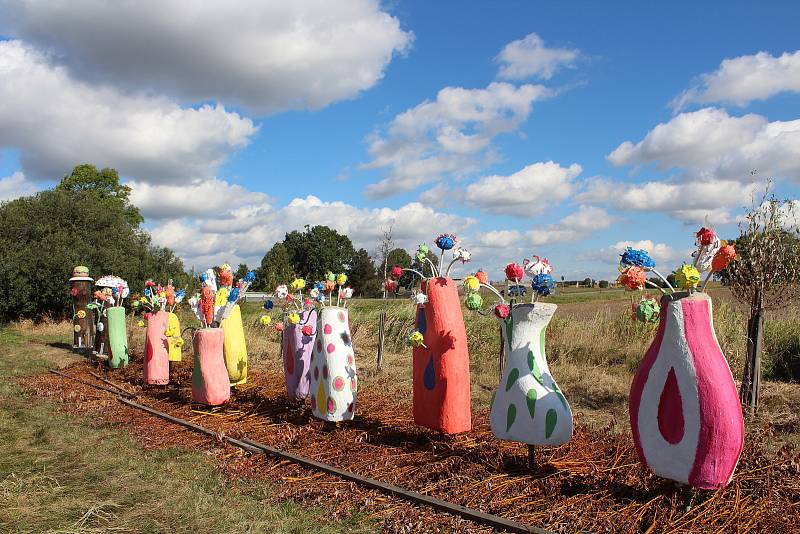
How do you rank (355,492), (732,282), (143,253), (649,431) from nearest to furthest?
(649,431), (355,492), (732,282), (143,253)

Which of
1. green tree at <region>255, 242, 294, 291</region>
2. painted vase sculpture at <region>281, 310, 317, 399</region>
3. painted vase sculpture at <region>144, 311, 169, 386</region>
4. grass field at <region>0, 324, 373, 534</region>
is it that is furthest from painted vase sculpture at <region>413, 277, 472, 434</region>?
green tree at <region>255, 242, 294, 291</region>

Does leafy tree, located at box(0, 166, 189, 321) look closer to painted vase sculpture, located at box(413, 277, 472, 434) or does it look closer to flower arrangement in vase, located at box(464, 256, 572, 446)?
painted vase sculpture, located at box(413, 277, 472, 434)

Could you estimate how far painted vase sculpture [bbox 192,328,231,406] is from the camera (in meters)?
7.33

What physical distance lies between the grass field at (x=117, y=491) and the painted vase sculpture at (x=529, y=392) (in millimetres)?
1354

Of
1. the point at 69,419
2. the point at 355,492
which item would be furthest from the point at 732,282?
the point at 69,419

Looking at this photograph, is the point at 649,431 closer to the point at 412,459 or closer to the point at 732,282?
the point at 412,459

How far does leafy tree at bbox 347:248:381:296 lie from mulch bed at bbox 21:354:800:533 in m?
39.7

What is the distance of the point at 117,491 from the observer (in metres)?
4.83

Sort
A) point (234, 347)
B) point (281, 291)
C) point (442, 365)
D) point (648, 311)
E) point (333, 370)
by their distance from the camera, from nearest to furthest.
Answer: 1. point (648, 311)
2. point (442, 365)
3. point (333, 370)
4. point (281, 291)
5. point (234, 347)

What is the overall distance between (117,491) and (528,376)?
11.0 ft

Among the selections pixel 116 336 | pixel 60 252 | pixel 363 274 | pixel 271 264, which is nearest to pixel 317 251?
pixel 363 274

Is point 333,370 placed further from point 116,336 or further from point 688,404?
point 116,336

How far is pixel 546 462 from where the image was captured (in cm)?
477

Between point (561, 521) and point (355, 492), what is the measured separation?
1.54 m
